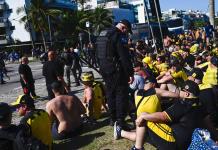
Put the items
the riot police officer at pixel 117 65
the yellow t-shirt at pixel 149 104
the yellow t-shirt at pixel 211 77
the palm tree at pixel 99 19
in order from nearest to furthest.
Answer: the yellow t-shirt at pixel 149 104 < the riot police officer at pixel 117 65 < the yellow t-shirt at pixel 211 77 < the palm tree at pixel 99 19

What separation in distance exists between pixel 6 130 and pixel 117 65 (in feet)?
9.64

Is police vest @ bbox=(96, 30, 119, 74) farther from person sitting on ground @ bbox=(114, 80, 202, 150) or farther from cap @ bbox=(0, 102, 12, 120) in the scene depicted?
cap @ bbox=(0, 102, 12, 120)

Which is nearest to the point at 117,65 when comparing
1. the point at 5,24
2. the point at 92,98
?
the point at 92,98

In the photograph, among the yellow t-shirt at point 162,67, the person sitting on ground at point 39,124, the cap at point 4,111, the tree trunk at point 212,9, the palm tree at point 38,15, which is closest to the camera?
the cap at point 4,111

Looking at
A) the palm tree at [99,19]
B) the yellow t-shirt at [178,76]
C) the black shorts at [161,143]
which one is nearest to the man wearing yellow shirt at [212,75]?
the yellow t-shirt at [178,76]

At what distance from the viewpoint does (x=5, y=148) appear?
5172mm

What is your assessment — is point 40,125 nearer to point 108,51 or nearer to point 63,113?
point 63,113

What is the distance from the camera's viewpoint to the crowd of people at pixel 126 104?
18.9 ft

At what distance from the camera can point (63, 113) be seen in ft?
26.3

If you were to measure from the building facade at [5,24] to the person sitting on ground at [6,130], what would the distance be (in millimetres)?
69357

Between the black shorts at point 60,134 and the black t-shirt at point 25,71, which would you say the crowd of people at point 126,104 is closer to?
the black shorts at point 60,134

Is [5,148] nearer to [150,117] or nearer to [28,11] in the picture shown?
[150,117]

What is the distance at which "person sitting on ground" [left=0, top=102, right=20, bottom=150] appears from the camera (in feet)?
17.0

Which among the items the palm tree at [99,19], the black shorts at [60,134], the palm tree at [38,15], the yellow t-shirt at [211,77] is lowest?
A: the palm tree at [99,19]
